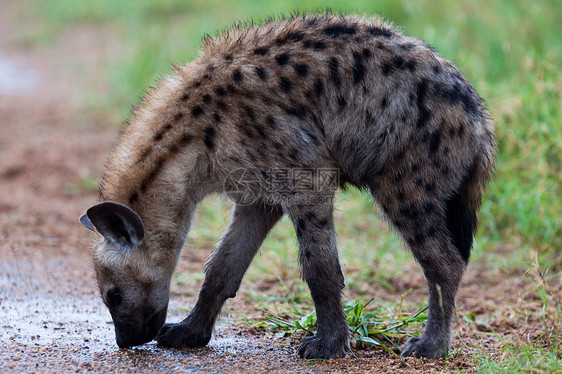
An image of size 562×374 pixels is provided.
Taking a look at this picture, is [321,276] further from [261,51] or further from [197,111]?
[261,51]

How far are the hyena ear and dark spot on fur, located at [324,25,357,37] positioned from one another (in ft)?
4.22

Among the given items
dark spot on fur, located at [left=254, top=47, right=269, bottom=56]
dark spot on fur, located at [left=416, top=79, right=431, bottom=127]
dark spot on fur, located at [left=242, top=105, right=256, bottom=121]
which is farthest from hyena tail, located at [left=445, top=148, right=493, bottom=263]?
dark spot on fur, located at [left=254, top=47, right=269, bottom=56]

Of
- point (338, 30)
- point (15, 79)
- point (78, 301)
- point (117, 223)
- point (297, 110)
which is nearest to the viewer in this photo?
point (117, 223)

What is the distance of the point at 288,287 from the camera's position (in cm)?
469

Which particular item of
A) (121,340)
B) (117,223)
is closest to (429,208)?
(117,223)

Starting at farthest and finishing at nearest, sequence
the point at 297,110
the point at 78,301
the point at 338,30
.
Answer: the point at 78,301, the point at 338,30, the point at 297,110

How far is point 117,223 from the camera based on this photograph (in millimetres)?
3562

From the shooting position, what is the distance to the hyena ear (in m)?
3.46

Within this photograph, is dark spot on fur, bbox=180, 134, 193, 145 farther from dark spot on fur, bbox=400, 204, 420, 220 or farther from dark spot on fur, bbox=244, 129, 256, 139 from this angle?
dark spot on fur, bbox=400, 204, 420, 220

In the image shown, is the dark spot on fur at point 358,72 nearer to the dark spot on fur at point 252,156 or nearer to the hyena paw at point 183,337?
the dark spot on fur at point 252,156

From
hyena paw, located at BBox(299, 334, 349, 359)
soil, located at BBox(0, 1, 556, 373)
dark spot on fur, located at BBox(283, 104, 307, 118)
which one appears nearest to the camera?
soil, located at BBox(0, 1, 556, 373)

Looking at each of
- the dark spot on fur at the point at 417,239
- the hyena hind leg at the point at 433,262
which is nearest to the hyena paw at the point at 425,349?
the hyena hind leg at the point at 433,262

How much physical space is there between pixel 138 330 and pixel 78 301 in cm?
84

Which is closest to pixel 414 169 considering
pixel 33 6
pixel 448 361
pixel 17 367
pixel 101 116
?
pixel 448 361
